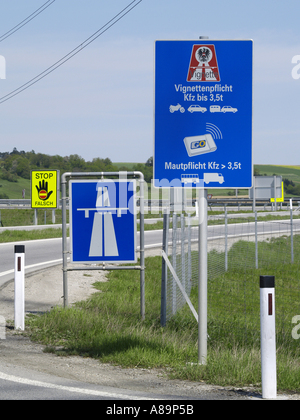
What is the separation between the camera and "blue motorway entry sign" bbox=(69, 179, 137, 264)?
834cm

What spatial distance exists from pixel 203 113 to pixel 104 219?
3112mm

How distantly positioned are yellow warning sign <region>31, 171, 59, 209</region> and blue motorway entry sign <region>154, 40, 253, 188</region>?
2356 cm

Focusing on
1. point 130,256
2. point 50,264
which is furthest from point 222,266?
point 130,256

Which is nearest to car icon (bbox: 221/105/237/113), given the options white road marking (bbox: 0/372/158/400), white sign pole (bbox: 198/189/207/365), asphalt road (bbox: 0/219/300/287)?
white sign pole (bbox: 198/189/207/365)

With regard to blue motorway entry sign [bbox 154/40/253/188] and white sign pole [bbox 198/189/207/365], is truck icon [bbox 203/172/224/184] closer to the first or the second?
blue motorway entry sign [bbox 154/40/253/188]

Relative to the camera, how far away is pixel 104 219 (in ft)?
27.5

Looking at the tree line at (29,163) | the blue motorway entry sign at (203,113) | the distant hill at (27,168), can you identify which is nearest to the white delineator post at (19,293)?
the blue motorway entry sign at (203,113)

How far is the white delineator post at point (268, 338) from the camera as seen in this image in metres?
4.69

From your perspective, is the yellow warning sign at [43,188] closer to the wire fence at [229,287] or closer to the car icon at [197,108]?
the wire fence at [229,287]

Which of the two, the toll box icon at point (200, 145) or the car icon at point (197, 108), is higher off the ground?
the car icon at point (197, 108)

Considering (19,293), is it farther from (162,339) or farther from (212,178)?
(212,178)

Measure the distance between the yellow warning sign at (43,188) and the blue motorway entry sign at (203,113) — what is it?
77.3 ft

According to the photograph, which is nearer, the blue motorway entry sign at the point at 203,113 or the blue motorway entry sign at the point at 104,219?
the blue motorway entry sign at the point at 203,113

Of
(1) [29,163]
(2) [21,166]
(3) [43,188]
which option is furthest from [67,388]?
(2) [21,166]
